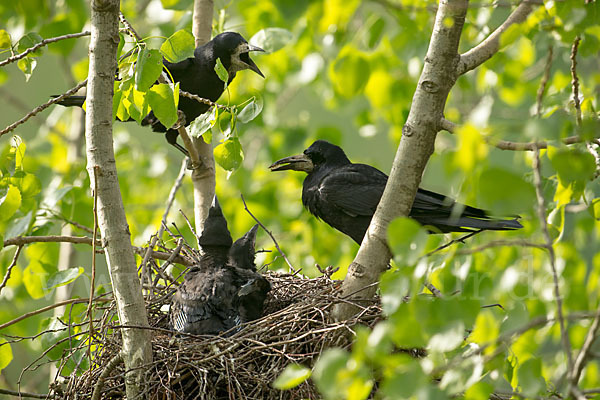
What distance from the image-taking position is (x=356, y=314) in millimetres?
2807

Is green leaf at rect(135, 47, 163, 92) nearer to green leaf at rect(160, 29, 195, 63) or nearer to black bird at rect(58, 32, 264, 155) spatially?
green leaf at rect(160, 29, 195, 63)

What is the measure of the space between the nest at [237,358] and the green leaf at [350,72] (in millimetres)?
2917

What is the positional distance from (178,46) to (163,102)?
30 cm

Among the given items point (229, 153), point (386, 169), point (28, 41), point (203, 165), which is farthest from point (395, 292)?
point (386, 169)

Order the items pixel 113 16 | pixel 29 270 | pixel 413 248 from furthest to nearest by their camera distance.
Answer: pixel 29 270, pixel 113 16, pixel 413 248

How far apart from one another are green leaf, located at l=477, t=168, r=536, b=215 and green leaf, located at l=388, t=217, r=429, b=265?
22 centimetres

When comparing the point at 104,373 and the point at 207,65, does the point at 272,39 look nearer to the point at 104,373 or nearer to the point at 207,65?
the point at 207,65

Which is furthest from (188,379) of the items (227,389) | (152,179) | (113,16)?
(152,179)

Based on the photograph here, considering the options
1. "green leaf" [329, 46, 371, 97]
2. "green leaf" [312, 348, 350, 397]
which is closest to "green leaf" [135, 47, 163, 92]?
"green leaf" [312, 348, 350, 397]

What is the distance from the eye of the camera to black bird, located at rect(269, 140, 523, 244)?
395 cm

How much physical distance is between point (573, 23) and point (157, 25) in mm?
5388

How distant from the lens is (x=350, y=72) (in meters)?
5.68

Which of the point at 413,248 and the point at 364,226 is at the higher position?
the point at 364,226

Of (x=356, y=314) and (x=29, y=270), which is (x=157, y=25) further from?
(x=356, y=314)
